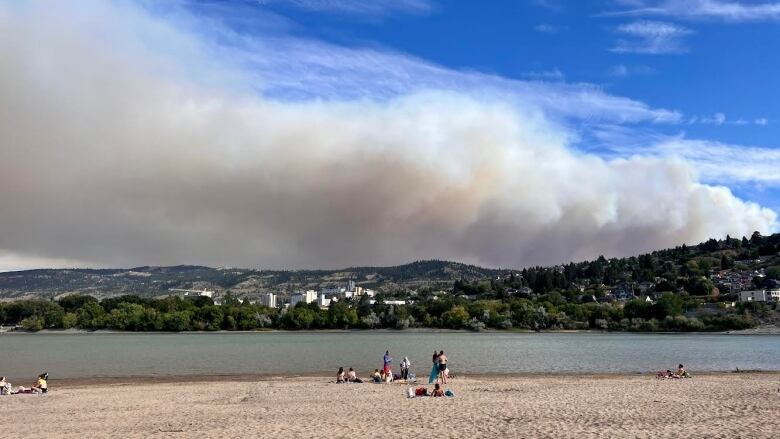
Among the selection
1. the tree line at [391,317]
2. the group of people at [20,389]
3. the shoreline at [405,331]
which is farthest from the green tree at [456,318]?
the group of people at [20,389]

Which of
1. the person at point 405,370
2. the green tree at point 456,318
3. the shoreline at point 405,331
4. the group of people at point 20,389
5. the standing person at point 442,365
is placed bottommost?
the shoreline at point 405,331

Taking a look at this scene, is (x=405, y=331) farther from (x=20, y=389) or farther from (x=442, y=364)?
(x=20, y=389)

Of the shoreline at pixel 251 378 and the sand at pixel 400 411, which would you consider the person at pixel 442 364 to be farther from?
the shoreline at pixel 251 378

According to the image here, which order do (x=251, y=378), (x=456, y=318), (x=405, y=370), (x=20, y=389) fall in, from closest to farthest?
(x=20, y=389), (x=405, y=370), (x=251, y=378), (x=456, y=318)

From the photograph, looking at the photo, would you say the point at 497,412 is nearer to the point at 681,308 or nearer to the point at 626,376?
the point at 626,376

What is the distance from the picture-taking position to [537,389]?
120 feet

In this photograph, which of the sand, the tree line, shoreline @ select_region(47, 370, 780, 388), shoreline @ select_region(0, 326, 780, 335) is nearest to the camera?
the sand

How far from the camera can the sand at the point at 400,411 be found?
861 inches

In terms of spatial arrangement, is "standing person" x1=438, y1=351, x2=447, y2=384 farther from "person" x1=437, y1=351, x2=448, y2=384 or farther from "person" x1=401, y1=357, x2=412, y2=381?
"person" x1=401, y1=357, x2=412, y2=381

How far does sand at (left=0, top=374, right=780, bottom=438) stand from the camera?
21.9 meters

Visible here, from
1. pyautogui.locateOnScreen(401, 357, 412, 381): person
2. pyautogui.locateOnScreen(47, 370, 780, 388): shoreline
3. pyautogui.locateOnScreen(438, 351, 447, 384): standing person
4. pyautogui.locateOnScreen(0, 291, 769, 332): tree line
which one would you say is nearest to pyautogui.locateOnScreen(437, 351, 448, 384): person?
pyautogui.locateOnScreen(438, 351, 447, 384): standing person

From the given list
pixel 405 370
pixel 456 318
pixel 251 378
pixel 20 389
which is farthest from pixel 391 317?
pixel 20 389

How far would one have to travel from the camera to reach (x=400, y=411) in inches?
1060

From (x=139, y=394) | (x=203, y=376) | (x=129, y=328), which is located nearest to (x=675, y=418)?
(x=139, y=394)
